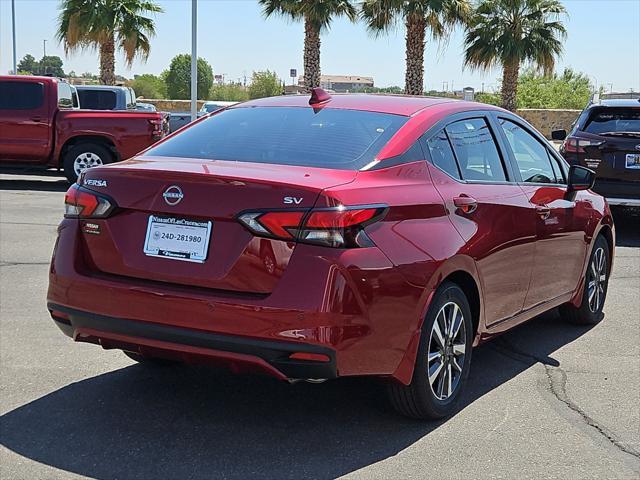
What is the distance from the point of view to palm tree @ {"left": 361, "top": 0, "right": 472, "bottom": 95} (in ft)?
92.7

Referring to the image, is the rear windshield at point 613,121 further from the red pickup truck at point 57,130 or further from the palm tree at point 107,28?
the palm tree at point 107,28

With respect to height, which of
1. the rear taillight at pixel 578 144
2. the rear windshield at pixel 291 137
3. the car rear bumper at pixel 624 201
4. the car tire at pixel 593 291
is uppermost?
the rear windshield at pixel 291 137

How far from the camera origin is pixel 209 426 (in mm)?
4297

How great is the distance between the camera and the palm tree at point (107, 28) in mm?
31734

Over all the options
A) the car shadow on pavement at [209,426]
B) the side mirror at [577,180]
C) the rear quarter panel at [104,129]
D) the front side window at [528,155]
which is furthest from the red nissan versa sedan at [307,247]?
the rear quarter panel at [104,129]

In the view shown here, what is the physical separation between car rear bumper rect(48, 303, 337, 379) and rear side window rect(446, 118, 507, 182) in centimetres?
158

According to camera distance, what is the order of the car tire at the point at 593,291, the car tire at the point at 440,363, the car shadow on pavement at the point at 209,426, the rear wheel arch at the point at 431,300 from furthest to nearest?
1. the car tire at the point at 593,291
2. the car tire at the point at 440,363
3. the rear wheel arch at the point at 431,300
4. the car shadow on pavement at the point at 209,426

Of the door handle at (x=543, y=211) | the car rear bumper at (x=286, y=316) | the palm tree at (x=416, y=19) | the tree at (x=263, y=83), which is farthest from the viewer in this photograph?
the tree at (x=263, y=83)

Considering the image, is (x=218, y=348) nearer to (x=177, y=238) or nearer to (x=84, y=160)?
(x=177, y=238)

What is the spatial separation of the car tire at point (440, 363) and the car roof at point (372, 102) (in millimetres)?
1068

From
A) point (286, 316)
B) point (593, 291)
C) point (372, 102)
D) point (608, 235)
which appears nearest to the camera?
point (286, 316)

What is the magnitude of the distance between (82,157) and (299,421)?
1198 centimetres

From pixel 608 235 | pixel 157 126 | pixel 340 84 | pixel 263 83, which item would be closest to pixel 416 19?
pixel 157 126

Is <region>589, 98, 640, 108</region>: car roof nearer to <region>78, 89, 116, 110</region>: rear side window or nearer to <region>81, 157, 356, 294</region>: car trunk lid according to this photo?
<region>81, 157, 356, 294</region>: car trunk lid
